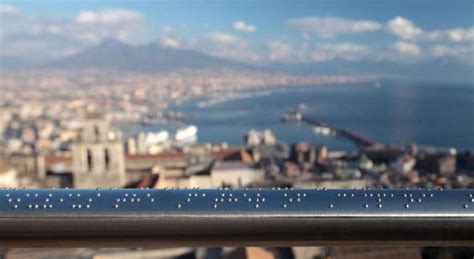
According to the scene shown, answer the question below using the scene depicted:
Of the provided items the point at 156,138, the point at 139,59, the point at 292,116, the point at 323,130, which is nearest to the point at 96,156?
the point at 156,138

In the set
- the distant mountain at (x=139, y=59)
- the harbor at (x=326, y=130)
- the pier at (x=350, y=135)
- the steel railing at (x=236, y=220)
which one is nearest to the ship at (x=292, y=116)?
the harbor at (x=326, y=130)

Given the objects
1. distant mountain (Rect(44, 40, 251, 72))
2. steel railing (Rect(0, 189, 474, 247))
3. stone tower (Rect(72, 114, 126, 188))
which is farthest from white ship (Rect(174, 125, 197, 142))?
distant mountain (Rect(44, 40, 251, 72))

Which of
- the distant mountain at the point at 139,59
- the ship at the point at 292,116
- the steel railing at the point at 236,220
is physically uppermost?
the distant mountain at the point at 139,59

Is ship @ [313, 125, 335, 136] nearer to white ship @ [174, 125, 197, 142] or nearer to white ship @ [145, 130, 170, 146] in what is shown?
white ship @ [174, 125, 197, 142]

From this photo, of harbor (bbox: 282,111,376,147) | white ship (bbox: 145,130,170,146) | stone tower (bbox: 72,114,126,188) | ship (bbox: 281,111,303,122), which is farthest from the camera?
ship (bbox: 281,111,303,122)

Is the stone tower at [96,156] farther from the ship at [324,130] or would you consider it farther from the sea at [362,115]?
the ship at [324,130]

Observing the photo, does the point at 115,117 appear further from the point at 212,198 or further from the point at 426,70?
the point at 212,198

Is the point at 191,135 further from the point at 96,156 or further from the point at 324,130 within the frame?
the point at 96,156
